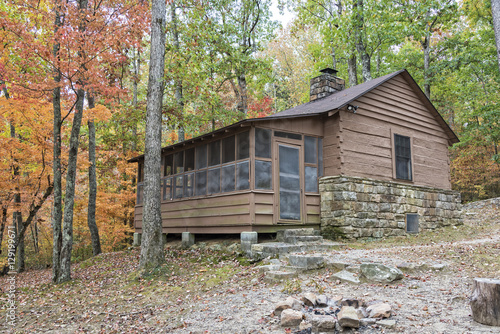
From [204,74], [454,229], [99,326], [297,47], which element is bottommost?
[99,326]

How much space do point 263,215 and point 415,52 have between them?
1657 centimetres

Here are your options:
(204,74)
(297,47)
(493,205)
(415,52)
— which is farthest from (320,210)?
(297,47)

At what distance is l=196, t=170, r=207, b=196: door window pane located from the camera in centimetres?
1150

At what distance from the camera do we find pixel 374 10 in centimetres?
1670

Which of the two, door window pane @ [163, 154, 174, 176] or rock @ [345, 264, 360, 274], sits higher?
door window pane @ [163, 154, 174, 176]

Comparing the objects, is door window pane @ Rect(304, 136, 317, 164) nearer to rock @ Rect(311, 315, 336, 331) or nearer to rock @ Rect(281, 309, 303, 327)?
rock @ Rect(281, 309, 303, 327)

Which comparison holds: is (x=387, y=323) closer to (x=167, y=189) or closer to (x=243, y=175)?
(x=243, y=175)

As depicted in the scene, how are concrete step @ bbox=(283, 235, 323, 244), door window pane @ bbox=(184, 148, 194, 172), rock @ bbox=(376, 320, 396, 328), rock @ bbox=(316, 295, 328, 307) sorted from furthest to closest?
door window pane @ bbox=(184, 148, 194, 172) → concrete step @ bbox=(283, 235, 323, 244) → rock @ bbox=(316, 295, 328, 307) → rock @ bbox=(376, 320, 396, 328)

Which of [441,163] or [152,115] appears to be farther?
[441,163]

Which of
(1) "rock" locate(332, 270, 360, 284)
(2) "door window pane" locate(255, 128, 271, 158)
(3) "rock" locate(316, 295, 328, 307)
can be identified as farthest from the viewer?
(2) "door window pane" locate(255, 128, 271, 158)

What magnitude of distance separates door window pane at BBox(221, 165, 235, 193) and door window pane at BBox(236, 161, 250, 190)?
0.92ft

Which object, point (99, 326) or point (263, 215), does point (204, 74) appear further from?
point (99, 326)

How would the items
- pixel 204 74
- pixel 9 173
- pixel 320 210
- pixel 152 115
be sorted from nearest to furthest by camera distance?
pixel 152 115 → pixel 320 210 → pixel 9 173 → pixel 204 74

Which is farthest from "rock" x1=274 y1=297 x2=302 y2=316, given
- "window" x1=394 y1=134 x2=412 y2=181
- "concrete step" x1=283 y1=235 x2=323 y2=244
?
"window" x1=394 y1=134 x2=412 y2=181
